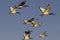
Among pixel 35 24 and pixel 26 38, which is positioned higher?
pixel 35 24

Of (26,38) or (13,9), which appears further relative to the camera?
(13,9)

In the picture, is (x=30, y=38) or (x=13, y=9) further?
(x=13, y=9)

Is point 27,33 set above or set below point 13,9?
below

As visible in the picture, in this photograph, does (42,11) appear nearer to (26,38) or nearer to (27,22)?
(27,22)

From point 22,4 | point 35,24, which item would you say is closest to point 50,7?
point 22,4

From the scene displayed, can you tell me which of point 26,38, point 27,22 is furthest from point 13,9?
point 26,38

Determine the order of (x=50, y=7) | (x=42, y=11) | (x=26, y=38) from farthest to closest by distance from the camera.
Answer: (x=42, y=11) → (x=26, y=38) → (x=50, y=7)

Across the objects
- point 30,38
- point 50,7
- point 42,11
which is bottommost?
point 30,38

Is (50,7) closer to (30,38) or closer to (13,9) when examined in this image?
(30,38)

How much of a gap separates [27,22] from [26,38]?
165 cm

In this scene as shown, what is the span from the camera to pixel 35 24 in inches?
875

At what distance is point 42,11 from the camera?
21.6 meters

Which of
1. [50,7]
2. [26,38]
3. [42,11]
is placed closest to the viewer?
[50,7]

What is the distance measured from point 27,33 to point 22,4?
219cm
